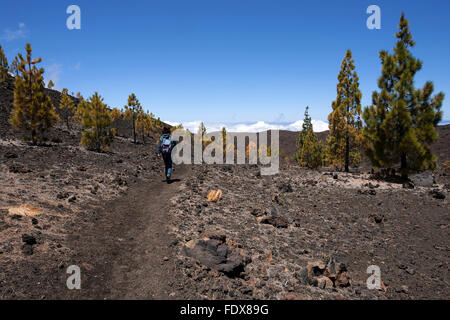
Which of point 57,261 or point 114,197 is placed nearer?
point 57,261

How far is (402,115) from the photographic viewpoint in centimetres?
1642

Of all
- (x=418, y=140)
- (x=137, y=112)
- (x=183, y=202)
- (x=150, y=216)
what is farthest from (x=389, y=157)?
(x=137, y=112)

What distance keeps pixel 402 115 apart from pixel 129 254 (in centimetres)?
1808

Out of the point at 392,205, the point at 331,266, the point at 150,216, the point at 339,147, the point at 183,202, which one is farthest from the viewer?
the point at 339,147

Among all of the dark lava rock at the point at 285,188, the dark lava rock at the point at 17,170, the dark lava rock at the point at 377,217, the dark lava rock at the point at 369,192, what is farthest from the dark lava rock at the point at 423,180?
the dark lava rock at the point at 17,170

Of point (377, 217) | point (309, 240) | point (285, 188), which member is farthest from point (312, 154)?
point (309, 240)

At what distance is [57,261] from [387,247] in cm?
1003

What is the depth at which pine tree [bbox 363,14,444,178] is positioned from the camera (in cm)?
1641

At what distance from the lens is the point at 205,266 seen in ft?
18.5

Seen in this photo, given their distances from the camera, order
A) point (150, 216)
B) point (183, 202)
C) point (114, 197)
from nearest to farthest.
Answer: point (150, 216)
point (183, 202)
point (114, 197)

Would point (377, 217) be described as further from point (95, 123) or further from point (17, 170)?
point (95, 123)

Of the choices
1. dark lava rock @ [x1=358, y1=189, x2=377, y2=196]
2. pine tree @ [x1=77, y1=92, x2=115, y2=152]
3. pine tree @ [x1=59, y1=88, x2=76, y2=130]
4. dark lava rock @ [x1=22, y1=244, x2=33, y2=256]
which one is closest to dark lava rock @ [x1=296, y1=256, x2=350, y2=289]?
dark lava rock @ [x1=22, y1=244, x2=33, y2=256]

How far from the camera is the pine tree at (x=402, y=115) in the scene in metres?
16.4
